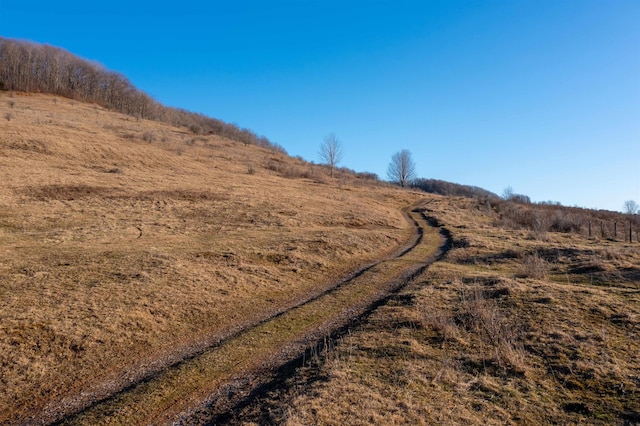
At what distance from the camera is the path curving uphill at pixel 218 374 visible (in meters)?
6.74

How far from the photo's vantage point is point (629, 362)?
8477 mm

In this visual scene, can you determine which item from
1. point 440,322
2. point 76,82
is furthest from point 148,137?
point 76,82

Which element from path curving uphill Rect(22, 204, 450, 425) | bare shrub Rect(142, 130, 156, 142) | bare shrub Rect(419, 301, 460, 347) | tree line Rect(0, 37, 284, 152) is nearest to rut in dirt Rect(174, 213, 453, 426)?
path curving uphill Rect(22, 204, 450, 425)

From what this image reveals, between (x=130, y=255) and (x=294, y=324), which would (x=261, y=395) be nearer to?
(x=294, y=324)

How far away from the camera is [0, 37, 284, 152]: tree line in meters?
105

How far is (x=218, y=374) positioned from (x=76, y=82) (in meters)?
138

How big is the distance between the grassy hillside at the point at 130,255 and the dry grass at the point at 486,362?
4451 mm

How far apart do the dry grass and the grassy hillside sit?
14.6 feet

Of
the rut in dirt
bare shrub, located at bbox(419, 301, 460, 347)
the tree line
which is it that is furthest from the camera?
the tree line

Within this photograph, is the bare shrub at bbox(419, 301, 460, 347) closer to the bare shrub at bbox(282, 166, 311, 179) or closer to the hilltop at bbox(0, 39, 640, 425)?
the hilltop at bbox(0, 39, 640, 425)

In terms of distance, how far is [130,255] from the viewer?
1689 centimetres

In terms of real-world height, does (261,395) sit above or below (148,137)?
below

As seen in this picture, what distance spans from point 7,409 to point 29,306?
457 centimetres

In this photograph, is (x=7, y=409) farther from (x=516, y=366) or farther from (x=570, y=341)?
(x=570, y=341)
